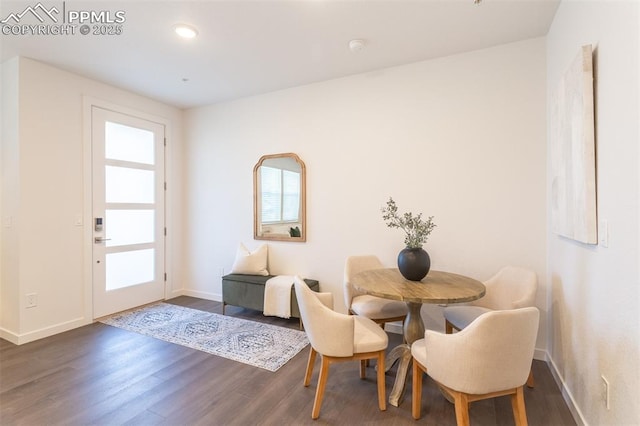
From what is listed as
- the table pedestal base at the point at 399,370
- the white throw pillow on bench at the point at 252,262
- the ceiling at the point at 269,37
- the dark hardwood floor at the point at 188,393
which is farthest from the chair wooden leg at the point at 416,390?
the ceiling at the point at 269,37

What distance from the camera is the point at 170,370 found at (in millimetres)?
2516

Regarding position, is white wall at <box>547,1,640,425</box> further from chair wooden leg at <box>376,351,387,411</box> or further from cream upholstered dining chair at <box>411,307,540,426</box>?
chair wooden leg at <box>376,351,387,411</box>

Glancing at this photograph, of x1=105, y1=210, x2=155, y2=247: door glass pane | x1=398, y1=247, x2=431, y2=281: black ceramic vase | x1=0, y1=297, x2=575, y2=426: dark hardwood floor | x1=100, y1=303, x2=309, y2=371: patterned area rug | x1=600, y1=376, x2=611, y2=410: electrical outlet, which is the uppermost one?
x1=105, y1=210, x2=155, y2=247: door glass pane

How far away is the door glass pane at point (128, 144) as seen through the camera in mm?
3785

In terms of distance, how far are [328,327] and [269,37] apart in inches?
97.2

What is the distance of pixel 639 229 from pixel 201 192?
4.56m

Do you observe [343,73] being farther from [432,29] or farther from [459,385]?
[459,385]

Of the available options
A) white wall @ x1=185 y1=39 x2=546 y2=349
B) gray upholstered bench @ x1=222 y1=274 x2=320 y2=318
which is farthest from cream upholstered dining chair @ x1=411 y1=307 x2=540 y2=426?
gray upholstered bench @ x1=222 y1=274 x2=320 y2=318

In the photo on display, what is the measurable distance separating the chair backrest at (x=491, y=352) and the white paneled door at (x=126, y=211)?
393cm

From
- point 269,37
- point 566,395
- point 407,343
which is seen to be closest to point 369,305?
point 407,343

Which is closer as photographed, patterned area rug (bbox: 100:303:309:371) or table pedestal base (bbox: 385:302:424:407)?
table pedestal base (bbox: 385:302:424:407)

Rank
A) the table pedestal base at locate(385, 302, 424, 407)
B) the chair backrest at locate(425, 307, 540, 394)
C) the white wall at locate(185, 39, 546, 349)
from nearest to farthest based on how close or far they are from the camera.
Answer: the chair backrest at locate(425, 307, 540, 394), the table pedestal base at locate(385, 302, 424, 407), the white wall at locate(185, 39, 546, 349)

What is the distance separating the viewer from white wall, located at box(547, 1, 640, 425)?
1289mm

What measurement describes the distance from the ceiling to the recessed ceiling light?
54 millimetres
